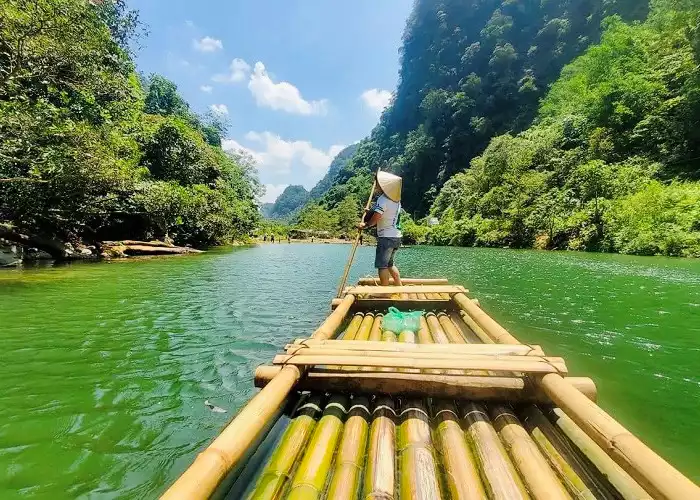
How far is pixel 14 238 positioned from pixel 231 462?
2423 cm

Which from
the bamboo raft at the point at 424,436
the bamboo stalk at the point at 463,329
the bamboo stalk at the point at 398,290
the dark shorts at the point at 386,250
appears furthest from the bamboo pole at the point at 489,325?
the dark shorts at the point at 386,250

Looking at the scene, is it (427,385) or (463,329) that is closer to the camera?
(427,385)

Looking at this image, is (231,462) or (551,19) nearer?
(231,462)

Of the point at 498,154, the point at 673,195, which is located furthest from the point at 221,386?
the point at 498,154

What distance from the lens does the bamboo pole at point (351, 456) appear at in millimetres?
2381

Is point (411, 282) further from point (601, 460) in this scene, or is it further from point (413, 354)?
point (601, 460)

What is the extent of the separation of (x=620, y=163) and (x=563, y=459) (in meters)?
40.4

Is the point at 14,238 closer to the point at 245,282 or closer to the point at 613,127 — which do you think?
the point at 245,282

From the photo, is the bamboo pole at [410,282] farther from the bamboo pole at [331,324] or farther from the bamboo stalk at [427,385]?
the bamboo stalk at [427,385]

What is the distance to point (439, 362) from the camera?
3551 millimetres

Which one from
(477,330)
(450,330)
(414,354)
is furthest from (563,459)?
(450,330)

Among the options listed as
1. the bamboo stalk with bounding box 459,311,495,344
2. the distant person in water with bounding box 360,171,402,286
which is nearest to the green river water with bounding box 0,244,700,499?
the bamboo stalk with bounding box 459,311,495,344

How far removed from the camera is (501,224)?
142ft

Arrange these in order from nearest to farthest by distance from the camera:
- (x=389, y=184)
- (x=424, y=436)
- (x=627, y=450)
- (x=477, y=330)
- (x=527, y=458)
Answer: (x=627, y=450), (x=527, y=458), (x=424, y=436), (x=477, y=330), (x=389, y=184)
